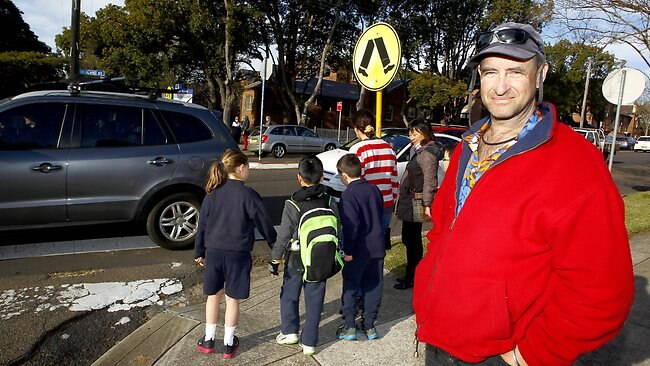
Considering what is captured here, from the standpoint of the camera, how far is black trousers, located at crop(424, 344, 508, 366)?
1.54 metres

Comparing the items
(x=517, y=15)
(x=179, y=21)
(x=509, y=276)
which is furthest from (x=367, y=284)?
(x=517, y=15)

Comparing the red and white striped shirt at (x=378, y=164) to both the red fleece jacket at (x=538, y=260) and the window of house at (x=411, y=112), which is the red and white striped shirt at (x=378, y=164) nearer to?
the red fleece jacket at (x=538, y=260)

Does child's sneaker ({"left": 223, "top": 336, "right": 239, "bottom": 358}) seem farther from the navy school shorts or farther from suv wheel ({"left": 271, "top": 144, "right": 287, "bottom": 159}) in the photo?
suv wheel ({"left": 271, "top": 144, "right": 287, "bottom": 159})

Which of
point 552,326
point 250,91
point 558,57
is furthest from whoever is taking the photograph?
point 250,91

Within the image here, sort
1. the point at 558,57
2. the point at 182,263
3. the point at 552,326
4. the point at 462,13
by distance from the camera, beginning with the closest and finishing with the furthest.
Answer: the point at 552,326, the point at 182,263, the point at 462,13, the point at 558,57

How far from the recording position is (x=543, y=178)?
1.37 m

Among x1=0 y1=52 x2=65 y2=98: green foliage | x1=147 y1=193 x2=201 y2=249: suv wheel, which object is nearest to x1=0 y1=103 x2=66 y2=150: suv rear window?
x1=147 y1=193 x2=201 y2=249: suv wheel

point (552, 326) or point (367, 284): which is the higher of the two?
point (552, 326)

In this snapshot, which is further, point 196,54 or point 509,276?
point 196,54

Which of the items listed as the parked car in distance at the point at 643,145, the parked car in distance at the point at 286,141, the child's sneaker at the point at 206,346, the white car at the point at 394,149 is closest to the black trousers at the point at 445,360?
the child's sneaker at the point at 206,346

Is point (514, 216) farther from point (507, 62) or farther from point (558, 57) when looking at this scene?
point (558, 57)

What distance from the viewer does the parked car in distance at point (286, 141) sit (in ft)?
63.8

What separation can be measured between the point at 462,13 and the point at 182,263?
3018 cm

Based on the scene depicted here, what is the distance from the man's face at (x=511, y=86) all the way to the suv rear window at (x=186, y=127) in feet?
14.9
